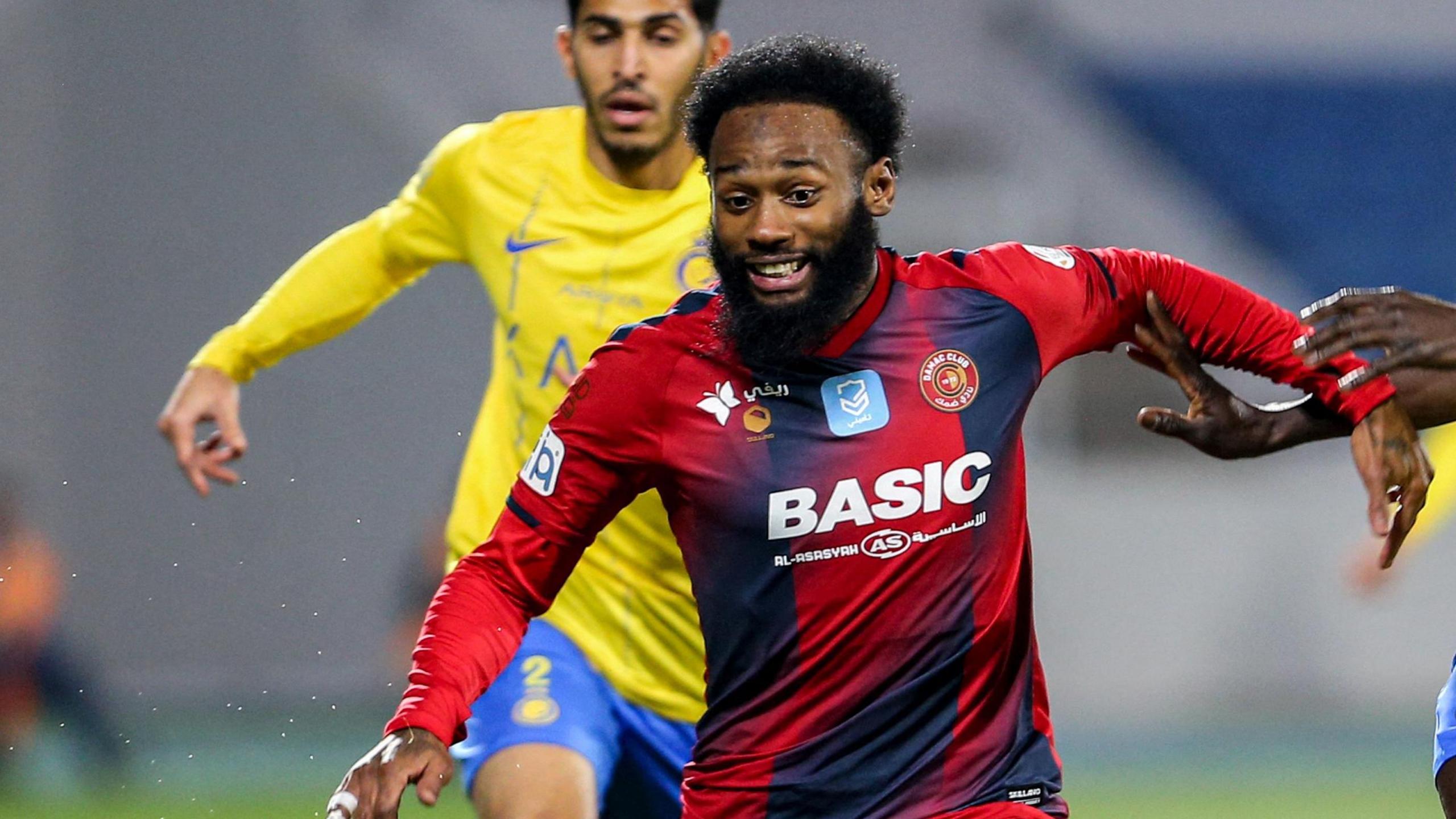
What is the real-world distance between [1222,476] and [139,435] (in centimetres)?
759

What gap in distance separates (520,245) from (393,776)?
2.11 m

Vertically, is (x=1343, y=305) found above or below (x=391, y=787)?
above

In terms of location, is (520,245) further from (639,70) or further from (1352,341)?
(1352,341)

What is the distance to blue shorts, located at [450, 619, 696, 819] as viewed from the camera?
4.70 m

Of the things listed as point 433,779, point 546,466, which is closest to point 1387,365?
point 546,466

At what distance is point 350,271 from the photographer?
5.46 metres

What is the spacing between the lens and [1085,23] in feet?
52.8

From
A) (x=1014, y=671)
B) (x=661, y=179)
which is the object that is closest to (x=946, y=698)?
(x=1014, y=671)

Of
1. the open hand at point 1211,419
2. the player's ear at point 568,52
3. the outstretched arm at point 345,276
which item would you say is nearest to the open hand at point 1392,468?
the open hand at point 1211,419

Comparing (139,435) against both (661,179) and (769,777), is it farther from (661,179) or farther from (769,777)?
(769,777)

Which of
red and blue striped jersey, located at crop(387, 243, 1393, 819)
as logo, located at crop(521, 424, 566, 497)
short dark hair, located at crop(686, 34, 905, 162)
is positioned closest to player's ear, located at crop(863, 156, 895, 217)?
short dark hair, located at crop(686, 34, 905, 162)

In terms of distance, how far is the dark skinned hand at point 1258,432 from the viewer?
12.5ft

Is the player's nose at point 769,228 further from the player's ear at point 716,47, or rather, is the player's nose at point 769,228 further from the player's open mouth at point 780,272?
the player's ear at point 716,47

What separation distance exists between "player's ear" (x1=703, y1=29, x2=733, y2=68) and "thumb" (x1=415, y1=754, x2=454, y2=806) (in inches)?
92.3
